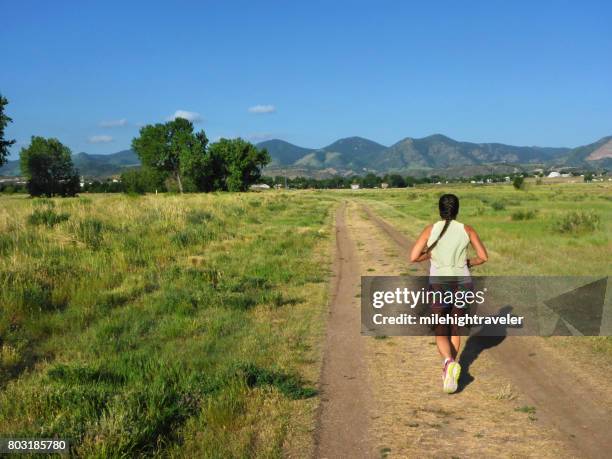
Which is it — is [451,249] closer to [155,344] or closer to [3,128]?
[155,344]

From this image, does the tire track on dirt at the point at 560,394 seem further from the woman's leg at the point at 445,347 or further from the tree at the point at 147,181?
the tree at the point at 147,181

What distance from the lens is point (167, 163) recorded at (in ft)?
280

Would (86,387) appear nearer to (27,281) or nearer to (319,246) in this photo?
(27,281)

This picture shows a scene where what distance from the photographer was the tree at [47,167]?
82062 millimetres

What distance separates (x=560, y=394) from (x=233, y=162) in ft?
285

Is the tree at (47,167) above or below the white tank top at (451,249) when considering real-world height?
above

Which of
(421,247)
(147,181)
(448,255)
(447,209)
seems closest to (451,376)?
(448,255)

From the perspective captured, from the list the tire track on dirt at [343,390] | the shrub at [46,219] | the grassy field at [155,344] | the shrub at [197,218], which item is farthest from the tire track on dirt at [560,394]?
the shrub at [197,218]

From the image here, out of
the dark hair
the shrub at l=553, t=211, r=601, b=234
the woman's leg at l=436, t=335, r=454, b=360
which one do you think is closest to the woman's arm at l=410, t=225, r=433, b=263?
the dark hair

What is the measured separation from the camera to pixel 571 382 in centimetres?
589

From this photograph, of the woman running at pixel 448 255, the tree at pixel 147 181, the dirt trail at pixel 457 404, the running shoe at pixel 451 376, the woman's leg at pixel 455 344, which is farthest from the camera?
the tree at pixel 147 181

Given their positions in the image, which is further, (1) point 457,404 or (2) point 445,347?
(2) point 445,347

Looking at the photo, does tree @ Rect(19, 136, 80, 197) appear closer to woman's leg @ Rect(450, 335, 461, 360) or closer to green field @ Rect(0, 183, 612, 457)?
green field @ Rect(0, 183, 612, 457)

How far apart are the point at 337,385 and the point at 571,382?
8.99 ft
